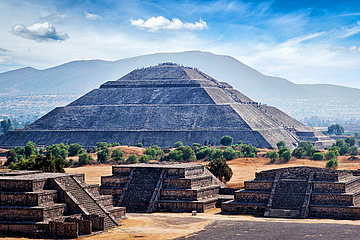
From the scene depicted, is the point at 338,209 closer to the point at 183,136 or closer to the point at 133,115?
the point at 183,136

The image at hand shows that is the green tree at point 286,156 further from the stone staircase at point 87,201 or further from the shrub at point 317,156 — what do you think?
the stone staircase at point 87,201

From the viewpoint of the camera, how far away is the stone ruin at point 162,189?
173 feet

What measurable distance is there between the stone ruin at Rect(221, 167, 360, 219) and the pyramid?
290 feet

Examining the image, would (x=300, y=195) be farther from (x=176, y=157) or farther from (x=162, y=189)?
(x=176, y=157)

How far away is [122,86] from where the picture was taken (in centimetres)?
18238

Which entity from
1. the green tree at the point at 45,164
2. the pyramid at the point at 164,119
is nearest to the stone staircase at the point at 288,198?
the green tree at the point at 45,164

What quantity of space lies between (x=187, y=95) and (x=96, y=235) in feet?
424

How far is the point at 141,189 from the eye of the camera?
54.5m

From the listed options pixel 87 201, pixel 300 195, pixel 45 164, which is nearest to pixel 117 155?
pixel 45 164

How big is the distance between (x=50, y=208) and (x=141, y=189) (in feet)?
46.8

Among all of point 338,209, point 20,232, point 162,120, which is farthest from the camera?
point 162,120

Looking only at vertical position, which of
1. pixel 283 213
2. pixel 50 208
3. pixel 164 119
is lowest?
pixel 283 213

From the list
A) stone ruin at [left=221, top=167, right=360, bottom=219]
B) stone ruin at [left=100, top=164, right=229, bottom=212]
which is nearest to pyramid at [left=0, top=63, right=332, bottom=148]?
stone ruin at [left=100, top=164, right=229, bottom=212]

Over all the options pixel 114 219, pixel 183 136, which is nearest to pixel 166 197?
pixel 114 219
